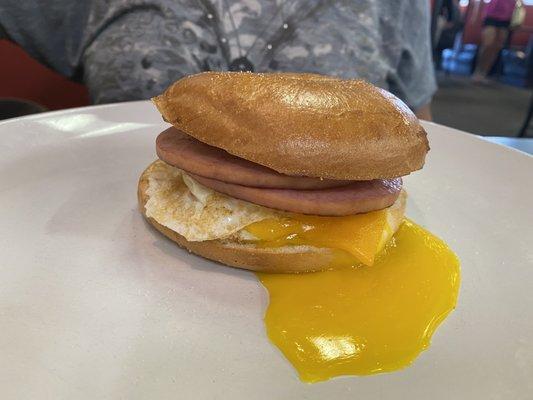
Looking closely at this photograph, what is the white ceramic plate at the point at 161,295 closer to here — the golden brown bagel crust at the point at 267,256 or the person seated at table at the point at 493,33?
the golden brown bagel crust at the point at 267,256

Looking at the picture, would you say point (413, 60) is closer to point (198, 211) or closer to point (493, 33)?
point (198, 211)

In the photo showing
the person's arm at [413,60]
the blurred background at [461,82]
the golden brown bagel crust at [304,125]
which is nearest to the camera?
the golden brown bagel crust at [304,125]

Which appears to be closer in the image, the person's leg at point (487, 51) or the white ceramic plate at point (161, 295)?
the white ceramic plate at point (161, 295)

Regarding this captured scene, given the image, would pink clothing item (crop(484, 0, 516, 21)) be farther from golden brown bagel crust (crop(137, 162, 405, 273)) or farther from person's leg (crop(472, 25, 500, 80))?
golden brown bagel crust (crop(137, 162, 405, 273))

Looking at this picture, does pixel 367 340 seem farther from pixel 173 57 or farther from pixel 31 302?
pixel 173 57

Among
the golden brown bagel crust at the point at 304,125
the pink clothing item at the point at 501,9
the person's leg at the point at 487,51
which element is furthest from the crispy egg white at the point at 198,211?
the pink clothing item at the point at 501,9
